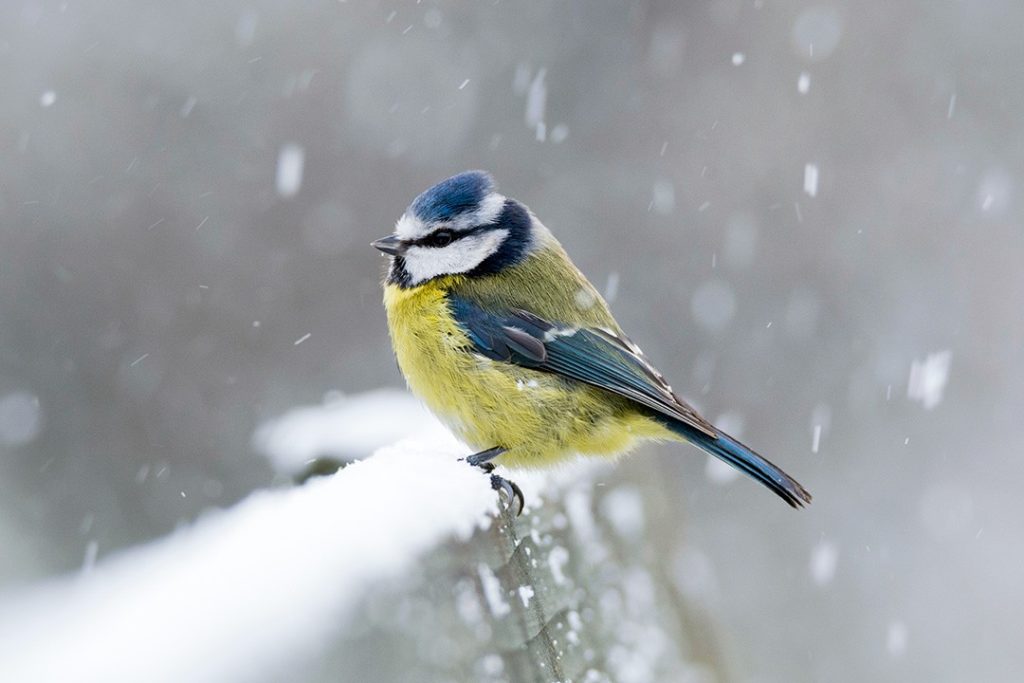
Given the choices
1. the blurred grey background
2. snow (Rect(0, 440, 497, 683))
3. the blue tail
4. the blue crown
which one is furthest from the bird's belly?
the blurred grey background

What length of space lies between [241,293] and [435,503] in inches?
158

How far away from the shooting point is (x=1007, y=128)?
5758 millimetres

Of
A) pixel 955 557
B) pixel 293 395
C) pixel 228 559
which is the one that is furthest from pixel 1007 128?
pixel 228 559

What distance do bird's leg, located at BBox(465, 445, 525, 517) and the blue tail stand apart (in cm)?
46

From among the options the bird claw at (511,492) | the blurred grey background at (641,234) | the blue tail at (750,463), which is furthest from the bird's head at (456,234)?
the blurred grey background at (641,234)

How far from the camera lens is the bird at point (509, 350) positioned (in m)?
2.59

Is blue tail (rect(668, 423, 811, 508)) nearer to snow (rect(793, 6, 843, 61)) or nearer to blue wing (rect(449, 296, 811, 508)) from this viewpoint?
blue wing (rect(449, 296, 811, 508))

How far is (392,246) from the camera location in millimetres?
2756

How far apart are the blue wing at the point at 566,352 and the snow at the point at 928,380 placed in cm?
338

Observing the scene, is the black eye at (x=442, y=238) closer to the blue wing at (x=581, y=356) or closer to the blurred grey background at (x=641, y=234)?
the blue wing at (x=581, y=356)

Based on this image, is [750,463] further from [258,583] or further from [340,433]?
[258,583]

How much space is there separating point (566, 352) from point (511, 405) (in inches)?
7.9

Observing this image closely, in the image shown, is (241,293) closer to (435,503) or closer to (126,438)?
(126,438)

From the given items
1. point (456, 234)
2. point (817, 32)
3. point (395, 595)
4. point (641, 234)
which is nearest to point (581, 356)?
point (456, 234)
